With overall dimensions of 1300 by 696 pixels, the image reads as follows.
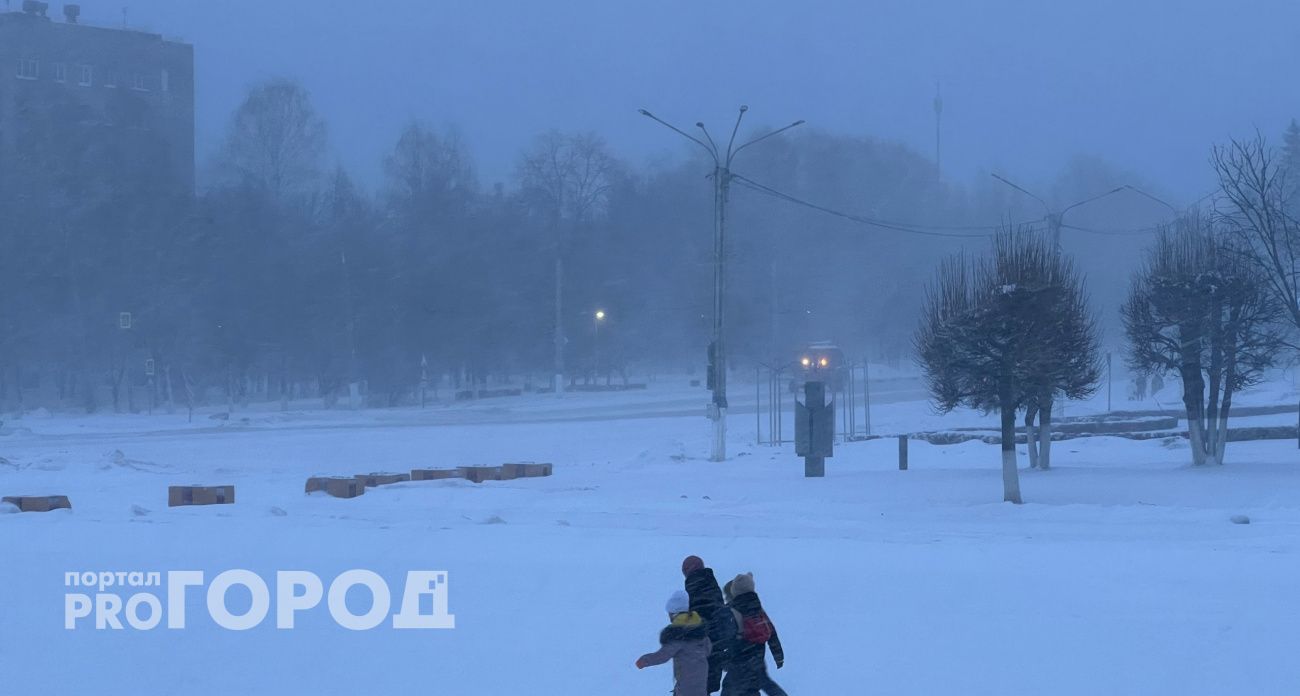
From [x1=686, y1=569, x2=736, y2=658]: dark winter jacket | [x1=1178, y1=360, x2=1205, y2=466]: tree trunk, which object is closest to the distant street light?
[x1=1178, y1=360, x2=1205, y2=466]: tree trunk

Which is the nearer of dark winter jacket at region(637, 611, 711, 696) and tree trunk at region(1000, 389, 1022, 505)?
dark winter jacket at region(637, 611, 711, 696)

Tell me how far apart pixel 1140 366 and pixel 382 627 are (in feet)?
64.3

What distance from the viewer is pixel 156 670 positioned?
10.1 m

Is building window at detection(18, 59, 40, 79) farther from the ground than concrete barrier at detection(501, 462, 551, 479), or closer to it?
farther from the ground

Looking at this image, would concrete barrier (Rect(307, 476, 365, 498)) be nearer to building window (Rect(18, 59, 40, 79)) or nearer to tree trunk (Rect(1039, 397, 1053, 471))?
tree trunk (Rect(1039, 397, 1053, 471))

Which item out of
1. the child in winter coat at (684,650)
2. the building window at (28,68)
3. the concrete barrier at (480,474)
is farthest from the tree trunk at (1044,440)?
the building window at (28,68)

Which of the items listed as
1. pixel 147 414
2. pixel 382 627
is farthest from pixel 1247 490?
pixel 147 414

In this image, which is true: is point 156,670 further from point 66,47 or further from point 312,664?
point 66,47

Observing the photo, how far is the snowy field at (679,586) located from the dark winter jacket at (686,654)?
2687 millimetres

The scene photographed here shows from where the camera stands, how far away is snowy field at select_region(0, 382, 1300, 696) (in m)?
9.77

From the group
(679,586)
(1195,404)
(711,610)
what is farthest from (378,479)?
(1195,404)

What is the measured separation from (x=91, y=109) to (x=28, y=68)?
43.5 ft

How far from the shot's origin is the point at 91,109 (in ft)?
209

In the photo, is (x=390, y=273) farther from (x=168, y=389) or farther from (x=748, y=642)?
(x=748, y=642)
